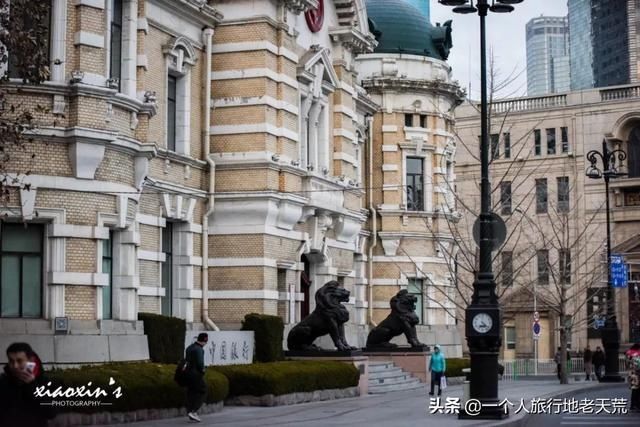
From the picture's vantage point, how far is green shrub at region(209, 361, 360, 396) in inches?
1174

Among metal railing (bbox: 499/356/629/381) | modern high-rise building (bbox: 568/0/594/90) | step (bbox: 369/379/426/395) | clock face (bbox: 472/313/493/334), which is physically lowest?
metal railing (bbox: 499/356/629/381)

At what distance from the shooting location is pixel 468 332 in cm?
2473

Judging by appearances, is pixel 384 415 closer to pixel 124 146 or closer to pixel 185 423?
pixel 185 423

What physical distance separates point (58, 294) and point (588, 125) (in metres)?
54.2

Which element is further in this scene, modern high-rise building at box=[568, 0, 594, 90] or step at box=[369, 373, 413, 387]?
modern high-rise building at box=[568, 0, 594, 90]

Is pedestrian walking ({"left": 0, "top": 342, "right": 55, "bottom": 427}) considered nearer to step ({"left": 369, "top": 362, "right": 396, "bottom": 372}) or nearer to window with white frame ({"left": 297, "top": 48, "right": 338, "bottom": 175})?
window with white frame ({"left": 297, "top": 48, "right": 338, "bottom": 175})

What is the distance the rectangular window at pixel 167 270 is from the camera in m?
33.7

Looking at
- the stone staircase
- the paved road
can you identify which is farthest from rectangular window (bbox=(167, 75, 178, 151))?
the paved road

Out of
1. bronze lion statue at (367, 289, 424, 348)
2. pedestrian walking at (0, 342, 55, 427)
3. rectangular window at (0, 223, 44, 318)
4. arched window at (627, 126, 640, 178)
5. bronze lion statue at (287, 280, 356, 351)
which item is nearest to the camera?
pedestrian walking at (0, 342, 55, 427)

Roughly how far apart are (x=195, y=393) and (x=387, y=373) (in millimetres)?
16433

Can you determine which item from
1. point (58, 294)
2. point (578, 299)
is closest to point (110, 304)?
point (58, 294)

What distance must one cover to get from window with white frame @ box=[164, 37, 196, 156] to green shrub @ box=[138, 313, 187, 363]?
21.2 feet

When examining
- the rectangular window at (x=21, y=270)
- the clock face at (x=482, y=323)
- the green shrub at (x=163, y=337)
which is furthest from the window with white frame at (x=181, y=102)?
the clock face at (x=482, y=323)

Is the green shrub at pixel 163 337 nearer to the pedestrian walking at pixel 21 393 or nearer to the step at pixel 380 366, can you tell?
the step at pixel 380 366
